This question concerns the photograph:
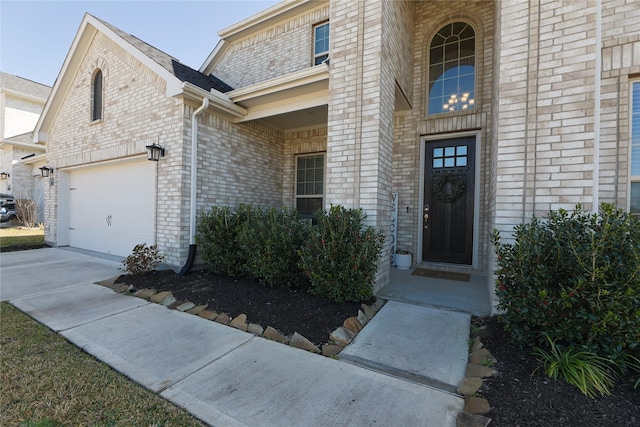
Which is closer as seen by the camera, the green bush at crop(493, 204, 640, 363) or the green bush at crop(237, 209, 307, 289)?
the green bush at crop(493, 204, 640, 363)

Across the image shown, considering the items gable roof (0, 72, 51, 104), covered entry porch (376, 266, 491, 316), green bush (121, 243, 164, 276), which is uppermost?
gable roof (0, 72, 51, 104)

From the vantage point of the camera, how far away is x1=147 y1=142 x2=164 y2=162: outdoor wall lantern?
5.41m

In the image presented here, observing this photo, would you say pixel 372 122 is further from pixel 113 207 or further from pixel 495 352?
pixel 113 207

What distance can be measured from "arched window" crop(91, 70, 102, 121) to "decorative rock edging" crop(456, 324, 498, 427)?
30.7ft

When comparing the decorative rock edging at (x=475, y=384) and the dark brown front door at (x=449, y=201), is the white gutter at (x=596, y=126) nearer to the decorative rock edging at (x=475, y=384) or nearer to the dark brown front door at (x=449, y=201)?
the decorative rock edging at (x=475, y=384)

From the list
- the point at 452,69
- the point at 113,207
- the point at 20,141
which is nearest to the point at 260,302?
the point at 113,207

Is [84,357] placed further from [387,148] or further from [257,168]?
[257,168]

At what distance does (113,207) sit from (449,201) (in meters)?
8.05

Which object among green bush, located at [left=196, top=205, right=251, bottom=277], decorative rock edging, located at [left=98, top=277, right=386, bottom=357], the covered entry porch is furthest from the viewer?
green bush, located at [left=196, top=205, right=251, bottom=277]

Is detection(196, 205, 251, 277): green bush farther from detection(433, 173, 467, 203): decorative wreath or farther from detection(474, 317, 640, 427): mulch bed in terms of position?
detection(433, 173, 467, 203): decorative wreath

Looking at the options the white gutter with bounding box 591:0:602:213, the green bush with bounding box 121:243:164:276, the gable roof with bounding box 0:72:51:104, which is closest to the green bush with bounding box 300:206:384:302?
the white gutter with bounding box 591:0:602:213

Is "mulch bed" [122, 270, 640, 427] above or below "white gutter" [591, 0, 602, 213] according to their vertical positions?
below

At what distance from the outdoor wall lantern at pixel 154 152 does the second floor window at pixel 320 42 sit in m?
4.20

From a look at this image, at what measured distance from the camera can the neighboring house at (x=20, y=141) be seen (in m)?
13.9
